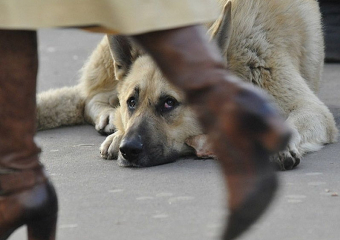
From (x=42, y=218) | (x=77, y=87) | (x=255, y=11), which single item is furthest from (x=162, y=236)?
(x=77, y=87)

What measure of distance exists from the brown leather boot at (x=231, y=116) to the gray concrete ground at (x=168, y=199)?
51cm

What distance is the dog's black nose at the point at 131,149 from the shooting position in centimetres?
430

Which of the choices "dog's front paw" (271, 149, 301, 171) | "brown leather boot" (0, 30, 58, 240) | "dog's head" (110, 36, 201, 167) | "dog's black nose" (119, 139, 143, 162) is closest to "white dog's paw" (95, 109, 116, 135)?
"dog's head" (110, 36, 201, 167)

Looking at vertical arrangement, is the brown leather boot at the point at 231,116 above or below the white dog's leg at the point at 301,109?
above

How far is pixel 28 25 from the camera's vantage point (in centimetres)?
209

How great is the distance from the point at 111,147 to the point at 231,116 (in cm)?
276

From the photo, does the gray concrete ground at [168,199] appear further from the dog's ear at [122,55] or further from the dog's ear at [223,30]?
the dog's ear at [223,30]

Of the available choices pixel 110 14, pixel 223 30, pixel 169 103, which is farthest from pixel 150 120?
pixel 110 14

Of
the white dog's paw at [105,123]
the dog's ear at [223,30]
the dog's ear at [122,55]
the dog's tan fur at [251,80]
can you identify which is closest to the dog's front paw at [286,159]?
the dog's tan fur at [251,80]

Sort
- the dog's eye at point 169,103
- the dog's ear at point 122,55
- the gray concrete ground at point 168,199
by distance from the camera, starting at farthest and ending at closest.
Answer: the dog's ear at point 122,55
the dog's eye at point 169,103
the gray concrete ground at point 168,199

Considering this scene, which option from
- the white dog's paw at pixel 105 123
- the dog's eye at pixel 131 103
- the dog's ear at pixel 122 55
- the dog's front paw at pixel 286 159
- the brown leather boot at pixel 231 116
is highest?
the brown leather boot at pixel 231 116

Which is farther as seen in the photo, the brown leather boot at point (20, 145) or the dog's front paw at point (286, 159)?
the dog's front paw at point (286, 159)

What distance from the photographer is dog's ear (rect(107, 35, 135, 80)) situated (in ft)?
16.4

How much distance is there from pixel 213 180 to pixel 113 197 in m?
0.57
